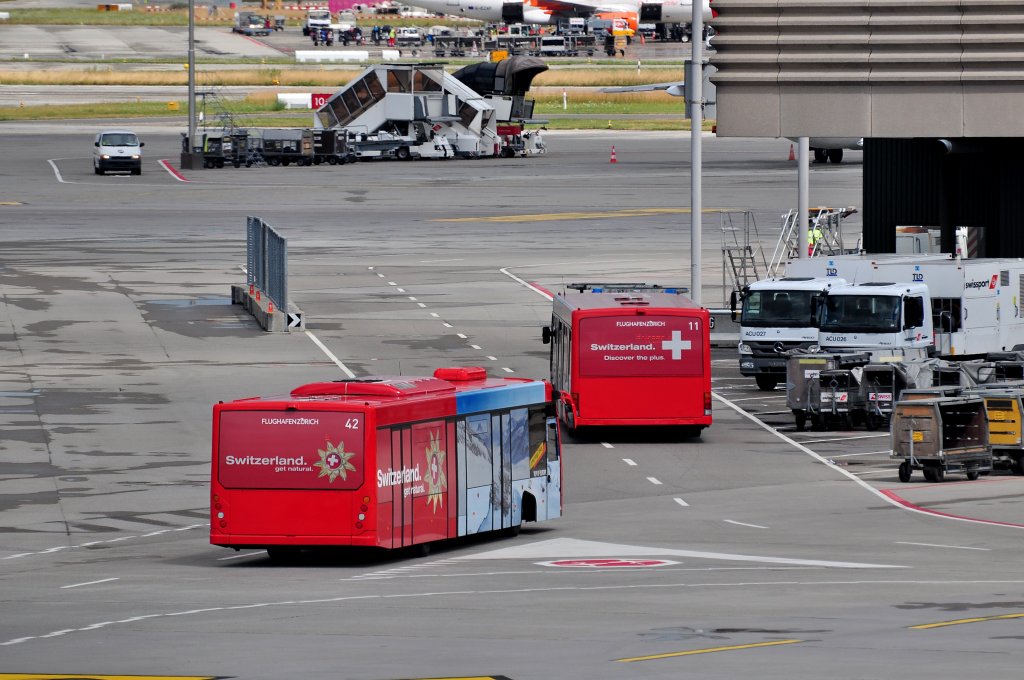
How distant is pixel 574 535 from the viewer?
2781 cm

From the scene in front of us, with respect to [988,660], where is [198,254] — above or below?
above

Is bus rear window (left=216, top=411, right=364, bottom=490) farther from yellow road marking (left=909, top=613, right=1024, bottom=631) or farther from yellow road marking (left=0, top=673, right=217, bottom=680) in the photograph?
yellow road marking (left=909, top=613, right=1024, bottom=631)

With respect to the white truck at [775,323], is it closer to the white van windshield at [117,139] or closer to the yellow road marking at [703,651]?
the yellow road marking at [703,651]

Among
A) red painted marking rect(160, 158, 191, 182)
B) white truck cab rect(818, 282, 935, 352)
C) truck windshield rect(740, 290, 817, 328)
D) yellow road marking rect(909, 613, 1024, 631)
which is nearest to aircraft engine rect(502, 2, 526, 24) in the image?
red painted marking rect(160, 158, 191, 182)

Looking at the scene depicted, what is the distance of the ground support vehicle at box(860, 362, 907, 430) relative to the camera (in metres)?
38.3

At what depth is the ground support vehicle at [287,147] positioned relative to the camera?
108m

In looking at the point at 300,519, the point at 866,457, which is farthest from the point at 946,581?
the point at 866,457

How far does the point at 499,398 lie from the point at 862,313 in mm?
17449

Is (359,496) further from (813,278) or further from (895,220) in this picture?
(895,220)

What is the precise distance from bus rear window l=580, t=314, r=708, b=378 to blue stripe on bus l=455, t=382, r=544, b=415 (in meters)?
8.77

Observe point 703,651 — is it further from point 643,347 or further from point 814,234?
point 814,234

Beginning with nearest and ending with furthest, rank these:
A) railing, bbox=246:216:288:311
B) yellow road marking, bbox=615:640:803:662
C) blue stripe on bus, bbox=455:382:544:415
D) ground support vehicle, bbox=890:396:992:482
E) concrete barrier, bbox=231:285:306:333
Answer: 1. yellow road marking, bbox=615:640:803:662
2. blue stripe on bus, bbox=455:382:544:415
3. ground support vehicle, bbox=890:396:992:482
4. railing, bbox=246:216:288:311
5. concrete barrier, bbox=231:285:306:333

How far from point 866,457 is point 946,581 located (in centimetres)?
1326

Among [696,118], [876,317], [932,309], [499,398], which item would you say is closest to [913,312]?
[876,317]
